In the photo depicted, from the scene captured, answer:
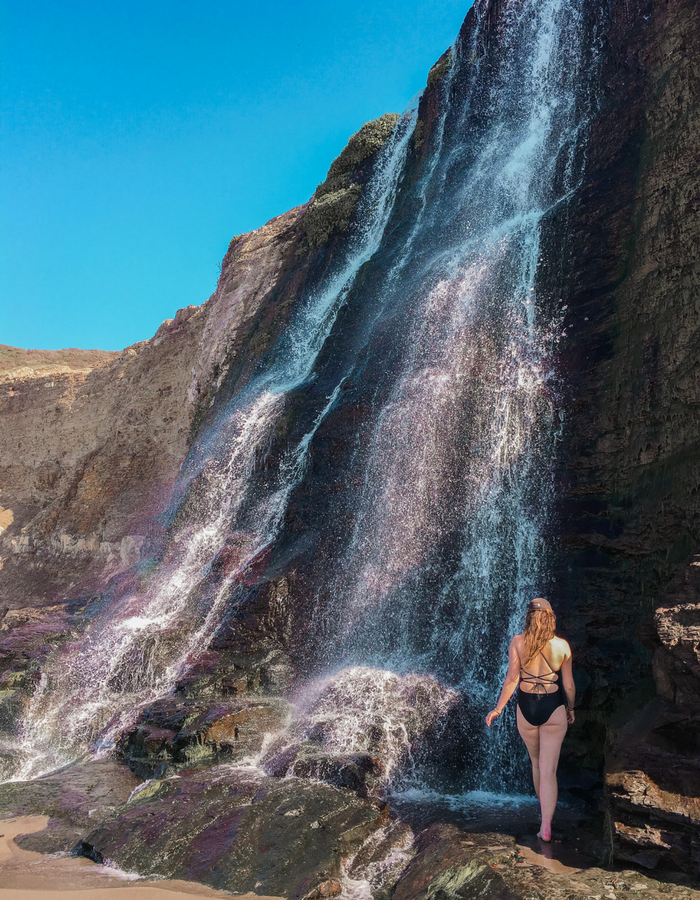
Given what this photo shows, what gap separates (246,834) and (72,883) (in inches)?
55.7

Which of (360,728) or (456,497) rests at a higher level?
(456,497)

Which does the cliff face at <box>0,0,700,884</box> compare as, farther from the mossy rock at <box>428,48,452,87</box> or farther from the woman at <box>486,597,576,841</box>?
the woman at <box>486,597,576,841</box>

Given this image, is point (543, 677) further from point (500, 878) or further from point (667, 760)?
point (500, 878)

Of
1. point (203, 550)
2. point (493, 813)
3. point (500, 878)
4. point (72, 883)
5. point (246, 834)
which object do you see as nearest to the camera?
point (500, 878)

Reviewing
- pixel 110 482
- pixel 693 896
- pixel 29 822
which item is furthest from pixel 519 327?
pixel 110 482

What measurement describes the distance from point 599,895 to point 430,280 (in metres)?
11.4

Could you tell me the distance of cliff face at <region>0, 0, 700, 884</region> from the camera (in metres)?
6.24

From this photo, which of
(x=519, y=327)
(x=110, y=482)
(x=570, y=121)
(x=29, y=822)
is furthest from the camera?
(x=110, y=482)

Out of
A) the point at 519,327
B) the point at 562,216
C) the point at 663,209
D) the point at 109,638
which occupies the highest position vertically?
the point at 562,216

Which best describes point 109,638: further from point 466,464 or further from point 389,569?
point 466,464

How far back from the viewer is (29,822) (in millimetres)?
7109

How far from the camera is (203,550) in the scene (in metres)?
14.0

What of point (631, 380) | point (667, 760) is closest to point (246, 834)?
point (667, 760)

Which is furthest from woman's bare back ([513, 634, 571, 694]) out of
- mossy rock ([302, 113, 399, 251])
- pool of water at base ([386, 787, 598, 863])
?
mossy rock ([302, 113, 399, 251])
